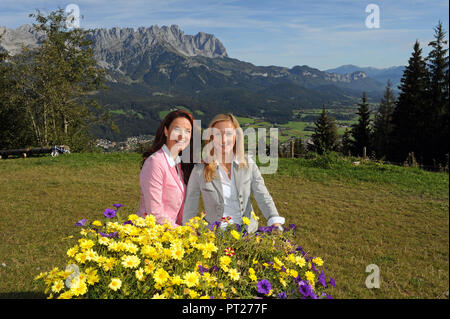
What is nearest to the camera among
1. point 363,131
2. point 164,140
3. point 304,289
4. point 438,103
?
point 304,289

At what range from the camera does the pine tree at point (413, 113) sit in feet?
109

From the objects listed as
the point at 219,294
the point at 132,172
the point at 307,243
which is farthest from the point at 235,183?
the point at 132,172

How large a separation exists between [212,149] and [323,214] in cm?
615

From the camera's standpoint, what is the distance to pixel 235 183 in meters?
3.59

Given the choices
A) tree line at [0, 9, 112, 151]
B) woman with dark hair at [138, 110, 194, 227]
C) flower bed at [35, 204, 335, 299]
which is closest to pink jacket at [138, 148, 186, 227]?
woman with dark hair at [138, 110, 194, 227]

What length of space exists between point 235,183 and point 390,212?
273 inches

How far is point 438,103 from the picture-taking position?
33.2 m

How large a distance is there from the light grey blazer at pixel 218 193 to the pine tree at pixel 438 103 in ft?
107

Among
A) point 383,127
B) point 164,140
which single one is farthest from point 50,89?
point 383,127

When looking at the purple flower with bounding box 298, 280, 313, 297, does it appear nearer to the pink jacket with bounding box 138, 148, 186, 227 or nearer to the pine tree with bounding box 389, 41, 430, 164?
the pink jacket with bounding box 138, 148, 186, 227

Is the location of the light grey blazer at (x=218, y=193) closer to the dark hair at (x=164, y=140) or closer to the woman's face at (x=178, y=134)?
the dark hair at (x=164, y=140)

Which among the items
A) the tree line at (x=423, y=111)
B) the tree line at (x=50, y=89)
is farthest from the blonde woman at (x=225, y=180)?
the tree line at (x=423, y=111)

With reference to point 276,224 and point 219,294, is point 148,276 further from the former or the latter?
point 276,224

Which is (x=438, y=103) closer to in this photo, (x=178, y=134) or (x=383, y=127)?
(x=383, y=127)
